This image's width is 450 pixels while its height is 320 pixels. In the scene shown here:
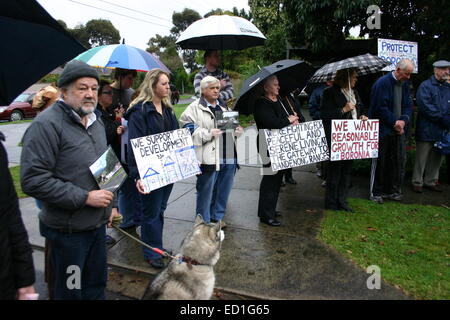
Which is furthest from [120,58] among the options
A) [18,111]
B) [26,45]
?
[18,111]

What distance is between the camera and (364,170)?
7246 millimetres

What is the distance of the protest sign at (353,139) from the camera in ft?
15.9

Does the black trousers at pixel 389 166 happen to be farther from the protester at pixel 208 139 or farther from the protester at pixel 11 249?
the protester at pixel 11 249

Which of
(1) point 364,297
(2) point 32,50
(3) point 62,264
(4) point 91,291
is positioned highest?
(2) point 32,50

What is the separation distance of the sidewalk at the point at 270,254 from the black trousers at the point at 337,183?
10.9 inches

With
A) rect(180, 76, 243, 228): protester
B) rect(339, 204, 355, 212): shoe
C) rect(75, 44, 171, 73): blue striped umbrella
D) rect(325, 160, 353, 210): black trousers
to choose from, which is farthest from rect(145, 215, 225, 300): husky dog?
rect(339, 204, 355, 212): shoe

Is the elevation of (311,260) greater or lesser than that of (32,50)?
lesser

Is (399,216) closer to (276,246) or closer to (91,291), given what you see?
(276,246)

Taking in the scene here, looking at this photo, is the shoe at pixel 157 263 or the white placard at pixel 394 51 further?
the white placard at pixel 394 51

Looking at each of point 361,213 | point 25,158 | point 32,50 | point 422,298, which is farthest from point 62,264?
point 361,213

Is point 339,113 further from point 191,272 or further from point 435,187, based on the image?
point 191,272

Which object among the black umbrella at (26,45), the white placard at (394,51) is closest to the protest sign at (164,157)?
the black umbrella at (26,45)

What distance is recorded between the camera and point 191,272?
8.14 ft

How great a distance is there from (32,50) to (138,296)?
93.8 inches
